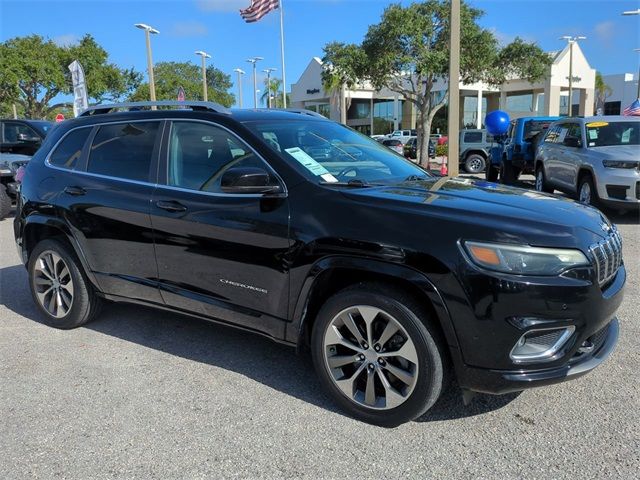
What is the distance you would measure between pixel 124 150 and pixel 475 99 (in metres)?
56.0

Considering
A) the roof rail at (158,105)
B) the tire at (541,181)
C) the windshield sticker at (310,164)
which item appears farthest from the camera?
the tire at (541,181)

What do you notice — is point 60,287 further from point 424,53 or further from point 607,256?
point 424,53

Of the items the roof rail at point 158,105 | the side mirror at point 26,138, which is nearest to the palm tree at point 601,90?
the side mirror at point 26,138

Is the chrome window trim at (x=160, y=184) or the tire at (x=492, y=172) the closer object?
the chrome window trim at (x=160, y=184)

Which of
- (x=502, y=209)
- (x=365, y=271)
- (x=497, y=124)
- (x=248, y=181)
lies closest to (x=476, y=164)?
(x=497, y=124)

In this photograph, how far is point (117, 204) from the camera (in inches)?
157

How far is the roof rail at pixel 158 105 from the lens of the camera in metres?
3.79

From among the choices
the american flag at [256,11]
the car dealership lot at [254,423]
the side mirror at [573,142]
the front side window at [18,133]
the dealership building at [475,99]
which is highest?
the american flag at [256,11]

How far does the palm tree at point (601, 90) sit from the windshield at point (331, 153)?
225ft

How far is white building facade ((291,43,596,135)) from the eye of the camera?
156 ft

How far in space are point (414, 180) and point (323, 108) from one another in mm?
57564

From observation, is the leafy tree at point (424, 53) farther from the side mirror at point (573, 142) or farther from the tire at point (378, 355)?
the tire at point (378, 355)

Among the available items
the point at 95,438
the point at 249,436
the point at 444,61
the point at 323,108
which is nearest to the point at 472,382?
the point at 249,436

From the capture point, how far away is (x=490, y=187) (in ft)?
12.1
